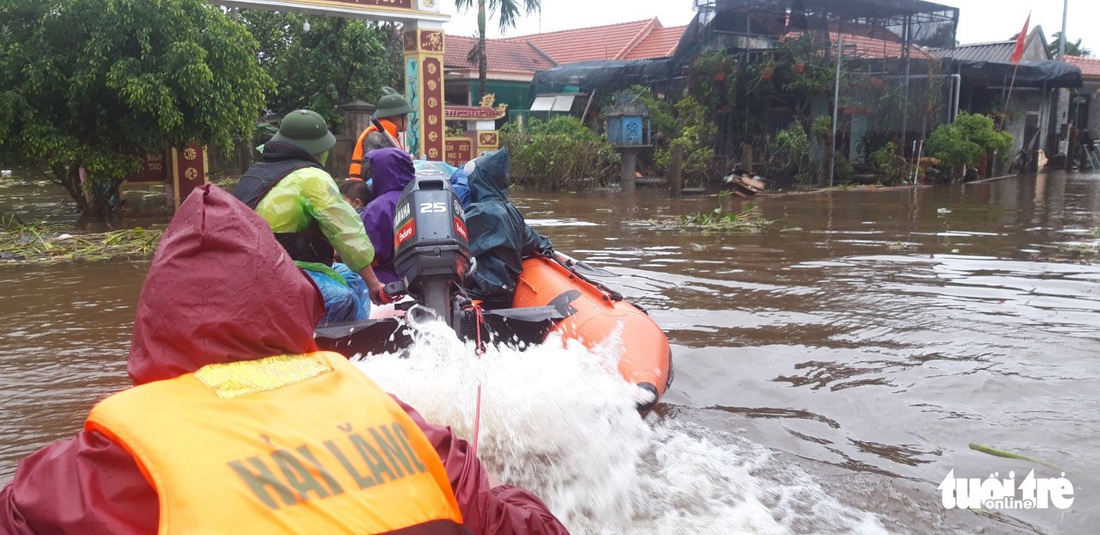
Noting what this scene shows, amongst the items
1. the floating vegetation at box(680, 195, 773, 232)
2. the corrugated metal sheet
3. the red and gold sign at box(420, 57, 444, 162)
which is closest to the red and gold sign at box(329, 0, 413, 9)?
the red and gold sign at box(420, 57, 444, 162)

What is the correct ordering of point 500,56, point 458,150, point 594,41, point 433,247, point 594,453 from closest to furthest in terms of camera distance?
1. point 594,453
2. point 433,247
3. point 458,150
4. point 500,56
5. point 594,41

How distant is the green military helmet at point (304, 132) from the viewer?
171 inches

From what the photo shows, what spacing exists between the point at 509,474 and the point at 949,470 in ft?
6.07

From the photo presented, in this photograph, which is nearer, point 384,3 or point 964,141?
point 384,3

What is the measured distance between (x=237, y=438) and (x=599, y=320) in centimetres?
315

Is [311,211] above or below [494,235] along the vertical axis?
above

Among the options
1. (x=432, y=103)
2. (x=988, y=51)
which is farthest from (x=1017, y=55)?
(x=432, y=103)

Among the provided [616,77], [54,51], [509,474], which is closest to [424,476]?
[509,474]

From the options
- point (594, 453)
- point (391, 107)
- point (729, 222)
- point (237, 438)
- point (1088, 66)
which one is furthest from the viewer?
point (1088, 66)

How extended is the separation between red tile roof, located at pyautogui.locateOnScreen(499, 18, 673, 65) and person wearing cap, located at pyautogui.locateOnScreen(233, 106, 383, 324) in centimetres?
2488

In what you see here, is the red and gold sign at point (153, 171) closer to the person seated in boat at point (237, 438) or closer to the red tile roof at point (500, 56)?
the person seated in boat at point (237, 438)

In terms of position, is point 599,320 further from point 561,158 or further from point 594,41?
point 594,41

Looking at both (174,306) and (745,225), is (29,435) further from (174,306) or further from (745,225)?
(745,225)

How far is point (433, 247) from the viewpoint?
3.98 meters
